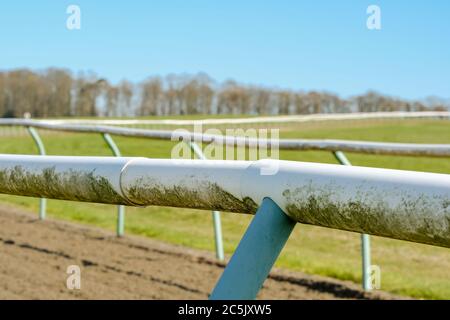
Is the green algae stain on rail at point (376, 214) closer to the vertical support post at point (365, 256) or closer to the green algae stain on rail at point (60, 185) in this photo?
the green algae stain on rail at point (60, 185)

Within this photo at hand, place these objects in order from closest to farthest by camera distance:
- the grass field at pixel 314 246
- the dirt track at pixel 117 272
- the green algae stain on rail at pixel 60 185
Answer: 1. the green algae stain on rail at pixel 60 185
2. the dirt track at pixel 117 272
3. the grass field at pixel 314 246

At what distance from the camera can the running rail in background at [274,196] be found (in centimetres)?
59

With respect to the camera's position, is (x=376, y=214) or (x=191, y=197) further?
(x=191, y=197)

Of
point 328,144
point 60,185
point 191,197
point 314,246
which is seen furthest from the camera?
point 314,246

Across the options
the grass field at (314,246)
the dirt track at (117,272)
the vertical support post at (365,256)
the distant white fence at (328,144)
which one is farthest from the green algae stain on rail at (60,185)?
the grass field at (314,246)

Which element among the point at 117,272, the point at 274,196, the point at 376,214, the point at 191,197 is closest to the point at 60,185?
the point at 191,197

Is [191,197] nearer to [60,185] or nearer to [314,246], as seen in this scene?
[60,185]

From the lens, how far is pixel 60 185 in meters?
1.01

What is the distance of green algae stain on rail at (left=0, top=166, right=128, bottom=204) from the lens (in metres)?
0.94

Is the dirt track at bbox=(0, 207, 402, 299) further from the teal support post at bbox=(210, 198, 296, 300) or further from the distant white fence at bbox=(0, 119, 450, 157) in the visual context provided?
the teal support post at bbox=(210, 198, 296, 300)

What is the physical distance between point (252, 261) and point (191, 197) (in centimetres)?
20

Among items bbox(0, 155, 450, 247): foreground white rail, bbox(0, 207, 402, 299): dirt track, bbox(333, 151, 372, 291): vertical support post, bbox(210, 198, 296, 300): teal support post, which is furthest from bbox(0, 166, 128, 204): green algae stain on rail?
bbox(333, 151, 372, 291): vertical support post

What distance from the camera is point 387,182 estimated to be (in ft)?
2.01
